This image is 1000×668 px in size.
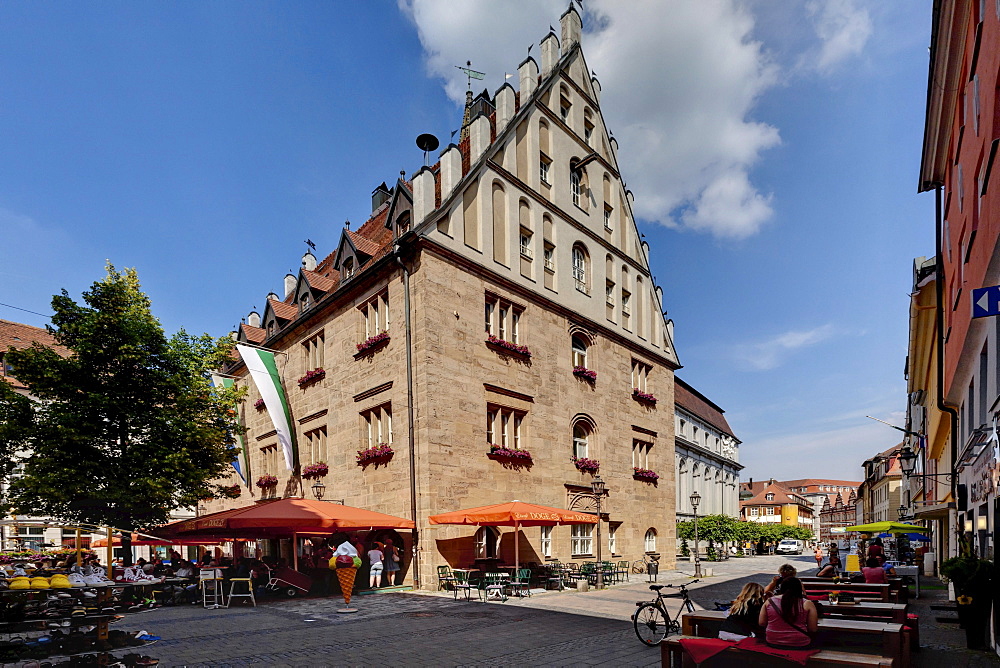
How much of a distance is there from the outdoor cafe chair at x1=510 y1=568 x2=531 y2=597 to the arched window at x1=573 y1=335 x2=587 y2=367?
32.0 ft

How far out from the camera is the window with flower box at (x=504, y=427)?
69.1 ft

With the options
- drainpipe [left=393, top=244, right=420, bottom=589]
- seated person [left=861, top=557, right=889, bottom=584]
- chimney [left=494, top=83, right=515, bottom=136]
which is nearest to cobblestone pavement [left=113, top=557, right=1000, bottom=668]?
seated person [left=861, top=557, right=889, bottom=584]

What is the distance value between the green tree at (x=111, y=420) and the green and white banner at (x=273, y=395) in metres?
2.28

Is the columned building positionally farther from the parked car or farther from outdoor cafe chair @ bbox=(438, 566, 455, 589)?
outdoor cafe chair @ bbox=(438, 566, 455, 589)

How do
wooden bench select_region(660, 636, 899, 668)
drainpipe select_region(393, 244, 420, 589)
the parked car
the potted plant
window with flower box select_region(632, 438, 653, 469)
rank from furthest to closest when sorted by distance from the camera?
the parked car, window with flower box select_region(632, 438, 653, 469), drainpipe select_region(393, 244, 420, 589), the potted plant, wooden bench select_region(660, 636, 899, 668)

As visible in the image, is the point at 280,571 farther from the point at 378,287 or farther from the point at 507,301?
the point at 507,301

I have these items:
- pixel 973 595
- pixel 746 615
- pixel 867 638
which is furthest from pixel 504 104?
pixel 867 638

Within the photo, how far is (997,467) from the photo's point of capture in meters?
8.29

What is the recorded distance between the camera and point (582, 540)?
79.4 ft

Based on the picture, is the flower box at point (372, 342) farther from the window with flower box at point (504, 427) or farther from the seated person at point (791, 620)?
the seated person at point (791, 620)

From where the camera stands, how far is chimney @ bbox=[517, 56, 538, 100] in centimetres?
2507

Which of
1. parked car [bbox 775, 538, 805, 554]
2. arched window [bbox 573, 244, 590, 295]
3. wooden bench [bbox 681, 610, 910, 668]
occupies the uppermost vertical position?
arched window [bbox 573, 244, 590, 295]

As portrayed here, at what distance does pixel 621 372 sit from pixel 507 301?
8187 millimetres

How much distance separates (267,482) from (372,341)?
11.0 meters
